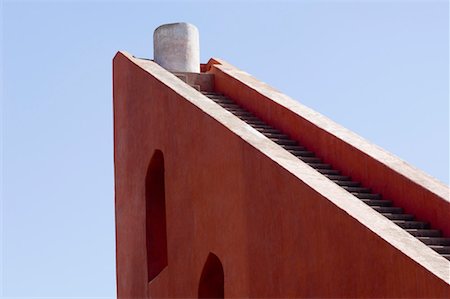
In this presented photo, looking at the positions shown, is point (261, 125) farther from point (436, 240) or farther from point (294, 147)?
point (436, 240)

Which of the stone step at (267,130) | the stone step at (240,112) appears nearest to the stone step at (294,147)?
the stone step at (267,130)

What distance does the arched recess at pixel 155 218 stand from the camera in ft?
39.0

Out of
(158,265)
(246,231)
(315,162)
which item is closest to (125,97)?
(158,265)

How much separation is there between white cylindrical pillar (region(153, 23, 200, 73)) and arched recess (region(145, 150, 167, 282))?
1.92 m

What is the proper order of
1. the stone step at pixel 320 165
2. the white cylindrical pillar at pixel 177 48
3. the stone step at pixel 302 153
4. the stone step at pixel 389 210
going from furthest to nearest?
the white cylindrical pillar at pixel 177 48 → the stone step at pixel 302 153 → the stone step at pixel 320 165 → the stone step at pixel 389 210

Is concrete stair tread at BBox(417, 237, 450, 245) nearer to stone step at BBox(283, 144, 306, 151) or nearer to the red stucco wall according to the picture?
the red stucco wall

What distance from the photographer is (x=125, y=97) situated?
13.1 metres

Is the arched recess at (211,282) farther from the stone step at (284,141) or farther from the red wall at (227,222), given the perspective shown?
the stone step at (284,141)

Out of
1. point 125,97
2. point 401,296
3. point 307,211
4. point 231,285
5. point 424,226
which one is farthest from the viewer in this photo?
point 125,97

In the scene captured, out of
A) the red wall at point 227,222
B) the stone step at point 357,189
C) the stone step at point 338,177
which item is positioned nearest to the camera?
the red wall at point 227,222

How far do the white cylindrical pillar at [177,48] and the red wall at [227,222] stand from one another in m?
0.59

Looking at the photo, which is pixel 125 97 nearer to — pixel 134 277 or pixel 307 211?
pixel 134 277

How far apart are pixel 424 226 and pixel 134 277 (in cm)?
477

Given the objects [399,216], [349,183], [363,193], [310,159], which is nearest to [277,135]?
[310,159]
